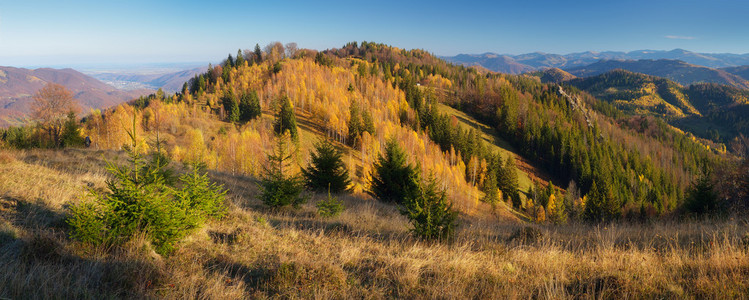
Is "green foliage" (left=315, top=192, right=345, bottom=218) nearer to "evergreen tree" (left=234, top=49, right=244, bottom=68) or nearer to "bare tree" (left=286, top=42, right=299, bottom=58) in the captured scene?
"evergreen tree" (left=234, top=49, right=244, bottom=68)

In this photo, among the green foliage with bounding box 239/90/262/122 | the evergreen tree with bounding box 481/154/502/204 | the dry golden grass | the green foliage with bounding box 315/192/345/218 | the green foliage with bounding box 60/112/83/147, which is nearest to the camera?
the dry golden grass

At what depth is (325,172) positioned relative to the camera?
17188 millimetres

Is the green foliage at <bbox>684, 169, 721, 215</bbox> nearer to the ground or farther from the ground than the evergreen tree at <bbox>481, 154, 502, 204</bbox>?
farther from the ground

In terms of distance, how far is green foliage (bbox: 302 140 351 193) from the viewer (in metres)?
16.8

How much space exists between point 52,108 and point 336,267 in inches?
2077

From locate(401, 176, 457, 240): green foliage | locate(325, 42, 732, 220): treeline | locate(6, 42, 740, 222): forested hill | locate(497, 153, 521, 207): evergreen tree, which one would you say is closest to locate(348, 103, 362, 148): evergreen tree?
locate(6, 42, 740, 222): forested hill

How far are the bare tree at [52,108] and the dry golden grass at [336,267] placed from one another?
4511 centimetres

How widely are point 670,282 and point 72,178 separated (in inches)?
606

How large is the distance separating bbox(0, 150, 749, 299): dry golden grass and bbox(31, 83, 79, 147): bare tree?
45.1m

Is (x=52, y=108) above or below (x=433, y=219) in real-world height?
above

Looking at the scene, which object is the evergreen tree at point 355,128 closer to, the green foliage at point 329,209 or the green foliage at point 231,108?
the green foliage at point 231,108

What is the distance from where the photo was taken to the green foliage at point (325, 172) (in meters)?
16.8

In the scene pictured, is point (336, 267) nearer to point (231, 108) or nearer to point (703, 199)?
point (703, 199)

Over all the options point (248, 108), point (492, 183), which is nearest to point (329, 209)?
point (492, 183)
